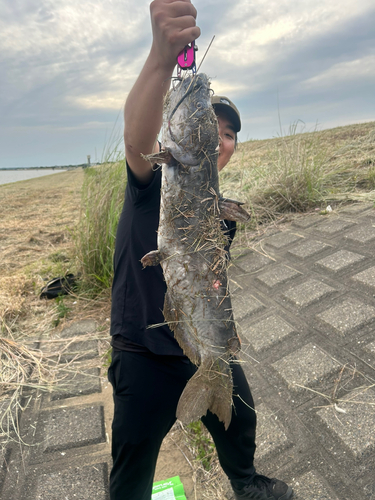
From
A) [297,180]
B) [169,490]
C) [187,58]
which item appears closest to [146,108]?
[187,58]

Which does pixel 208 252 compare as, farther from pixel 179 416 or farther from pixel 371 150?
pixel 371 150

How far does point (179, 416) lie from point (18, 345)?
3.56 meters

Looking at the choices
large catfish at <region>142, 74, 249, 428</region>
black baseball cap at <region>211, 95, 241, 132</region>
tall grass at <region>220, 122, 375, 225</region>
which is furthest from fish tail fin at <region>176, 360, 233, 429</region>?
tall grass at <region>220, 122, 375, 225</region>

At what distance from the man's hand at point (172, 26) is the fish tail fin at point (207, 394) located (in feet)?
5.39

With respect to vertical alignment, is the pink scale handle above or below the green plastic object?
above

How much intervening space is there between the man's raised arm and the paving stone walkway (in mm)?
2623

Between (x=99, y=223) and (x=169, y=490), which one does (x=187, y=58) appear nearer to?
(x=169, y=490)

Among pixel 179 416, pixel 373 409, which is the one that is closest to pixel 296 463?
pixel 373 409

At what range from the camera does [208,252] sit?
5.47 ft

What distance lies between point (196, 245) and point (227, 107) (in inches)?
61.1

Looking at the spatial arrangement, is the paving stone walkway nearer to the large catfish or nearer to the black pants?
the black pants

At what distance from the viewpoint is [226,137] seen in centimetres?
276

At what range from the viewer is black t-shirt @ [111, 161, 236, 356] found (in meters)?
2.03

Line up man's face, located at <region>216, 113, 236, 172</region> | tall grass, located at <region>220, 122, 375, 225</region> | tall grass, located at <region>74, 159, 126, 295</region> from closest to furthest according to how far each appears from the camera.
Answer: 1. man's face, located at <region>216, 113, 236, 172</region>
2. tall grass, located at <region>74, 159, 126, 295</region>
3. tall grass, located at <region>220, 122, 375, 225</region>
